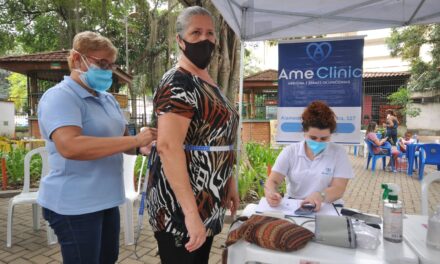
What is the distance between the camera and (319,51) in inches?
141

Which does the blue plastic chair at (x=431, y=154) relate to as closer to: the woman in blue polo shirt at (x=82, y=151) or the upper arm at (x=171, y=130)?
the woman in blue polo shirt at (x=82, y=151)

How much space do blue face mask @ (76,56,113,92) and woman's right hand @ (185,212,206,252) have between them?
95 centimetres

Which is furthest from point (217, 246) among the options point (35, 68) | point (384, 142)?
point (35, 68)

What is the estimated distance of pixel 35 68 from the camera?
10.9 meters

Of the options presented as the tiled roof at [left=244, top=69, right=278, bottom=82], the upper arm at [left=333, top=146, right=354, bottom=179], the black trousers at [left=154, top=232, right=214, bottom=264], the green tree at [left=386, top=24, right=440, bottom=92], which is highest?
the green tree at [left=386, top=24, right=440, bottom=92]

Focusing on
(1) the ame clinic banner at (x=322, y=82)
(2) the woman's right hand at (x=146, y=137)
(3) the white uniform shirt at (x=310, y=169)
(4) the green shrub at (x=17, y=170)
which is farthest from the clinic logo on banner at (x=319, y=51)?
(4) the green shrub at (x=17, y=170)

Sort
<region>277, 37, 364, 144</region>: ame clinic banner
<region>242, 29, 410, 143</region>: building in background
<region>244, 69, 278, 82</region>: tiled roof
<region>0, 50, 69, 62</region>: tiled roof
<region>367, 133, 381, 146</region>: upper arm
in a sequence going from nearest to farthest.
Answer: <region>277, 37, 364, 144</region>: ame clinic banner → <region>367, 133, 381, 146</region>: upper arm → <region>0, 50, 69, 62</region>: tiled roof → <region>242, 29, 410, 143</region>: building in background → <region>244, 69, 278, 82</region>: tiled roof

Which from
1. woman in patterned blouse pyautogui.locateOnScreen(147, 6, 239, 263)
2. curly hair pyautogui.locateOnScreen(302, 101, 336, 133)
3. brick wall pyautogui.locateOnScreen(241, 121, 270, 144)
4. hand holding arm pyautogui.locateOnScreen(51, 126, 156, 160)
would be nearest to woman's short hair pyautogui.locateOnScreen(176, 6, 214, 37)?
woman in patterned blouse pyautogui.locateOnScreen(147, 6, 239, 263)

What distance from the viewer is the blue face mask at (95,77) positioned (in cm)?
173

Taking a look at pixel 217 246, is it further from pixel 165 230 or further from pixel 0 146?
pixel 0 146

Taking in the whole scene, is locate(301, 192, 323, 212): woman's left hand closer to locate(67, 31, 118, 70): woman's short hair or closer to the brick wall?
locate(67, 31, 118, 70): woman's short hair

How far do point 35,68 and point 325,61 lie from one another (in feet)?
34.4

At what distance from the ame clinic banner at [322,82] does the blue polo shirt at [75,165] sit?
7.81ft

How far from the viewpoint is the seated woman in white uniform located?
7.85 feet
